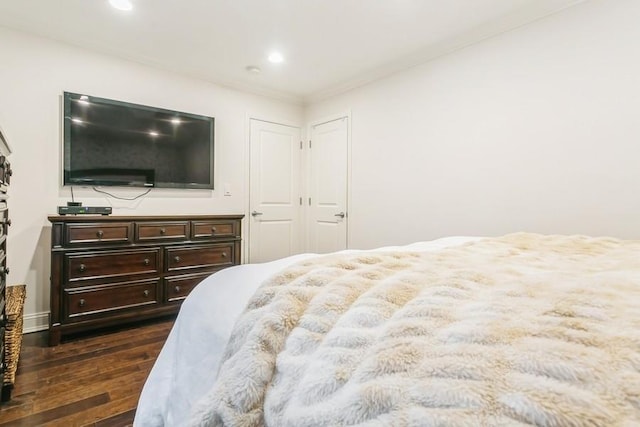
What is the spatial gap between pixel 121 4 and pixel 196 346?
103 inches

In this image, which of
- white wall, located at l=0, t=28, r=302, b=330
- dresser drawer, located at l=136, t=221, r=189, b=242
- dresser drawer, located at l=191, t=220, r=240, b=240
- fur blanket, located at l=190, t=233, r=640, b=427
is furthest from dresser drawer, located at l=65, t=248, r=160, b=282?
fur blanket, located at l=190, t=233, r=640, b=427

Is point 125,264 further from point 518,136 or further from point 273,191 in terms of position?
point 518,136

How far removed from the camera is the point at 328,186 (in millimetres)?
4117

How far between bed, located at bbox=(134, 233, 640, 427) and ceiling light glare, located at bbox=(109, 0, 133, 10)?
8.20ft

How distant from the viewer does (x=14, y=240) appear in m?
2.66

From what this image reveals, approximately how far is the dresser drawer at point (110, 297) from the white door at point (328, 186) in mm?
1981

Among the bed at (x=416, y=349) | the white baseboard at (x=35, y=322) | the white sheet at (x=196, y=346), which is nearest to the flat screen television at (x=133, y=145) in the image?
the white baseboard at (x=35, y=322)

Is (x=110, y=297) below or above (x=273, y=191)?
below

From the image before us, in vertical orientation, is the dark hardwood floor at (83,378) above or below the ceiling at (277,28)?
below

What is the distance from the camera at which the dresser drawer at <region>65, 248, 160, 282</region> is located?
2.48 meters

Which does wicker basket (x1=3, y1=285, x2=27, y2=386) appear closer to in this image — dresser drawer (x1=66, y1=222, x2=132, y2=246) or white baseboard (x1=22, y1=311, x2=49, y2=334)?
dresser drawer (x1=66, y1=222, x2=132, y2=246)

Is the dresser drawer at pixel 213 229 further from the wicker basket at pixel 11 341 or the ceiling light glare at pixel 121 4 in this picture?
the ceiling light glare at pixel 121 4

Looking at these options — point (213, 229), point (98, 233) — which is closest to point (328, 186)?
point (213, 229)

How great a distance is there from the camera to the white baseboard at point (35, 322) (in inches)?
106
